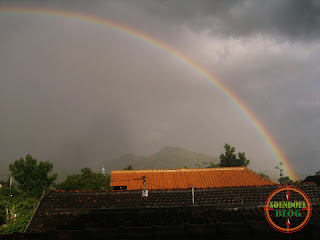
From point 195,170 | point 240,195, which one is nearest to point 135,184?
point 195,170

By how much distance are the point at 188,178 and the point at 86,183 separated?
100 feet

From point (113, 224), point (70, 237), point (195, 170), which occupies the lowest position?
point (113, 224)

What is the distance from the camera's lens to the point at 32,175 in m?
53.3

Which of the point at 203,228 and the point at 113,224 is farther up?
the point at 203,228

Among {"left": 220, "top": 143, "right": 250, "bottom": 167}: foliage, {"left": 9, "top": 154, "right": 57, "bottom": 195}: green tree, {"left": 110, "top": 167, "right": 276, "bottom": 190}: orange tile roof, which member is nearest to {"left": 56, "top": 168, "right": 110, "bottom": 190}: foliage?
{"left": 9, "top": 154, "right": 57, "bottom": 195}: green tree

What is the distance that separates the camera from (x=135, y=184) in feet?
127

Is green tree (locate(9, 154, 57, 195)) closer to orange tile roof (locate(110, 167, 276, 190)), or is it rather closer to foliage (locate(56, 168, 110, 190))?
foliage (locate(56, 168, 110, 190))

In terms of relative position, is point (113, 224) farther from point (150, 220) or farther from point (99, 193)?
point (99, 193)

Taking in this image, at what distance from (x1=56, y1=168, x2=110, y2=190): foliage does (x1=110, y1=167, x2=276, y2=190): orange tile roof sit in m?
21.6

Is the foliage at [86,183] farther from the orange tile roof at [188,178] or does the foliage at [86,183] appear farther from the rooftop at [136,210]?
the rooftop at [136,210]

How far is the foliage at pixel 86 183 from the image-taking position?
190ft

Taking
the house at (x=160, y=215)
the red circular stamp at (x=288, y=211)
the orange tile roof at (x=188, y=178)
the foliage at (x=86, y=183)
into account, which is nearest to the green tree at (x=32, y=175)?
the foliage at (x=86, y=183)

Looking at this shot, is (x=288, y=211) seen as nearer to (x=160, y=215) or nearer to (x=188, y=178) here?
(x=160, y=215)

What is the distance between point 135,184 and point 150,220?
891 inches
